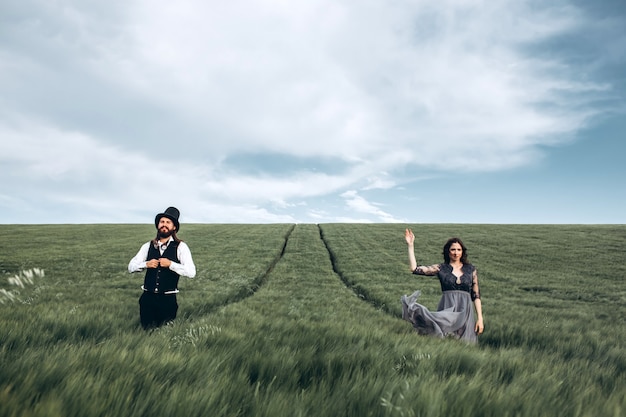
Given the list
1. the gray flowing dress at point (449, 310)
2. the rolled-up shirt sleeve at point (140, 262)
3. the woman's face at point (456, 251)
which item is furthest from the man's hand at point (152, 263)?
the woman's face at point (456, 251)

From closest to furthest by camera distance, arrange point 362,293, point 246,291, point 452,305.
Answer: point 452,305 < point 246,291 < point 362,293

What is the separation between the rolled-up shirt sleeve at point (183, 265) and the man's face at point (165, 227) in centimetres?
34

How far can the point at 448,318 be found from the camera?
7.62 metres

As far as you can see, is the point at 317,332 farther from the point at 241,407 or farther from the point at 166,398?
the point at 166,398

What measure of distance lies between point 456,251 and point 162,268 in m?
6.18

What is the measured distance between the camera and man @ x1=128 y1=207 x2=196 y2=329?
699 centimetres

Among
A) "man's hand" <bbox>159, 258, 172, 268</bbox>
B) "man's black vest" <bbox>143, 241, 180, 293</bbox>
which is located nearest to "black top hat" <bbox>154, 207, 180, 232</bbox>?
"man's black vest" <bbox>143, 241, 180, 293</bbox>

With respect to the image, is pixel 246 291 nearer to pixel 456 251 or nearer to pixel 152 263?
pixel 152 263

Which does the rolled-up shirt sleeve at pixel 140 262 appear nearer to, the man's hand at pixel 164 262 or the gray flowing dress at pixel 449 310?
the man's hand at pixel 164 262

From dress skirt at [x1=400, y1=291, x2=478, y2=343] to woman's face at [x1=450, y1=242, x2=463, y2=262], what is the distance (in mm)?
760

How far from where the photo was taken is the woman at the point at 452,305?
7555 millimetres

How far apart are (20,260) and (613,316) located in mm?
34348

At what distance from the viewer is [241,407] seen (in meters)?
1.98

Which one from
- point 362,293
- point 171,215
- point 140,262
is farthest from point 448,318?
point 362,293
